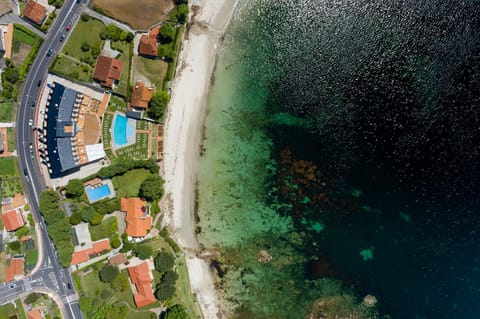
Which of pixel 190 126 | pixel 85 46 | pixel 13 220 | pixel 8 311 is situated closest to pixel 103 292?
pixel 8 311

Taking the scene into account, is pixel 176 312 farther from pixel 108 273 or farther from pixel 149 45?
pixel 149 45

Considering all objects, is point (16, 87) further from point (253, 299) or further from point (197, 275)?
point (253, 299)

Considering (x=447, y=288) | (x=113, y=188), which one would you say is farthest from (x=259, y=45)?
(x=447, y=288)

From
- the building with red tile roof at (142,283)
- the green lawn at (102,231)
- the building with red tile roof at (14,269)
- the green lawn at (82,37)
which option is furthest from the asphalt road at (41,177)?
the building with red tile roof at (142,283)

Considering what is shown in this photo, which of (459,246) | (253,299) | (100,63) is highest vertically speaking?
(100,63)

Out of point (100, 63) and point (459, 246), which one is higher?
point (100, 63)

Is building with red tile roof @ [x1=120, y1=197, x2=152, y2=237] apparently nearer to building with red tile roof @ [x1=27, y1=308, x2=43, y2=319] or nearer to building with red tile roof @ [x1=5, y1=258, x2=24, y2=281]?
building with red tile roof @ [x1=5, y1=258, x2=24, y2=281]
